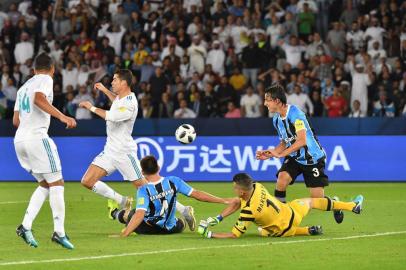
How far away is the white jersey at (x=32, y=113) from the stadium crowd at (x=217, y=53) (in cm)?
1396

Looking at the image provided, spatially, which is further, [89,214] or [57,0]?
[57,0]

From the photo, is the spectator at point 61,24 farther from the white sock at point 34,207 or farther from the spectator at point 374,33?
the white sock at point 34,207

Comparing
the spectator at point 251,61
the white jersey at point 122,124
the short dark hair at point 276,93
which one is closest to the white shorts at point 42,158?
the white jersey at point 122,124

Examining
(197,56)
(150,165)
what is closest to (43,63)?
(150,165)

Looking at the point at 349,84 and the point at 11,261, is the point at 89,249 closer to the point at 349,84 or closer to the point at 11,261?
the point at 11,261

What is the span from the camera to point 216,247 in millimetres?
11922

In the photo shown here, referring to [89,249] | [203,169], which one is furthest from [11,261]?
[203,169]

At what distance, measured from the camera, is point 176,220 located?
13.6 m

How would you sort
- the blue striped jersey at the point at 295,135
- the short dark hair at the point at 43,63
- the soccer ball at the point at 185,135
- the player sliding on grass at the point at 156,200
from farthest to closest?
the soccer ball at the point at 185,135
the blue striped jersey at the point at 295,135
the player sliding on grass at the point at 156,200
the short dark hair at the point at 43,63

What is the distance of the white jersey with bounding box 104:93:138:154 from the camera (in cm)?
1433

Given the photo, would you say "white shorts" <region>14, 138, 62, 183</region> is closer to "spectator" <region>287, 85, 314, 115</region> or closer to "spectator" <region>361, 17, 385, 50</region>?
"spectator" <region>287, 85, 314, 115</region>

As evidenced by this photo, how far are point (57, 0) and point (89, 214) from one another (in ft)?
50.8

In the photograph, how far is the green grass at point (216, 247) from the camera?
10.5 m

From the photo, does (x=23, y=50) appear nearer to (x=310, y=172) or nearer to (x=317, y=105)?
(x=317, y=105)
